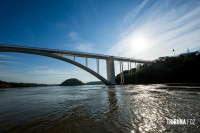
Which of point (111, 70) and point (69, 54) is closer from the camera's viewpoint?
point (69, 54)

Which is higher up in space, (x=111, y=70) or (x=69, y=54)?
(x=69, y=54)

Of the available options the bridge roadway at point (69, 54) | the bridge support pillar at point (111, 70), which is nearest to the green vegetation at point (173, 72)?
the bridge roadway at point (69, 54)

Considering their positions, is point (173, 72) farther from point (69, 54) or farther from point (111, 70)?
point (69, 54)

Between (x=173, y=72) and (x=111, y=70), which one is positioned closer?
(x=173, y=72)

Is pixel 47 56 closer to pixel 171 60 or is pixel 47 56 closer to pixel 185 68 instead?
pixel 185 68

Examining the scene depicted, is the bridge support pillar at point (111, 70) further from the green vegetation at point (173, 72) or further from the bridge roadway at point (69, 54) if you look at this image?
the green vegetation at point (173, 72)

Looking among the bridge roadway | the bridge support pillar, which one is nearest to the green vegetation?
the bridge roadway

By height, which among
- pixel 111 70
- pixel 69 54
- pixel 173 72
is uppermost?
pixel 69 54

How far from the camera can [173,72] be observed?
49.3 meters

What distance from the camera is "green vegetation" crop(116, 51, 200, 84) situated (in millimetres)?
42206

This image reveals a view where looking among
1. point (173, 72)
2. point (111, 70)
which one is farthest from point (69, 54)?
point (173, 72)

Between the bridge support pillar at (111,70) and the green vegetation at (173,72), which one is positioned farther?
the bridge support pillar at (111,70)

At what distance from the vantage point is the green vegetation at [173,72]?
42.2m

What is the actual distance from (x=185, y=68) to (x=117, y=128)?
160ft
